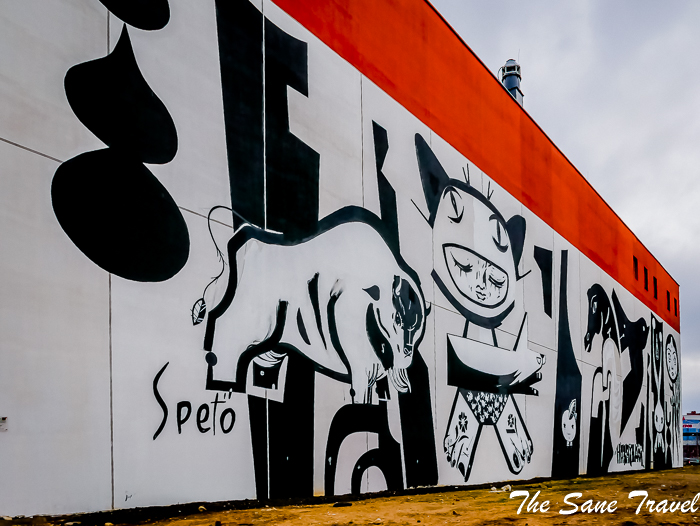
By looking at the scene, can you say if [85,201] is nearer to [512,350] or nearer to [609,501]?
[609,501]

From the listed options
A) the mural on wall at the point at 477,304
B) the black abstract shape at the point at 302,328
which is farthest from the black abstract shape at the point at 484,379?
the black abstract shape at the point at 302,328

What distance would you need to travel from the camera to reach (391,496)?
7492mm

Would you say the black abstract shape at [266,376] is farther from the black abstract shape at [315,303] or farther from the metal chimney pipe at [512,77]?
the metal chimney pipe at [512,77]

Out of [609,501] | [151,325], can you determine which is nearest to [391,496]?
[609,501]

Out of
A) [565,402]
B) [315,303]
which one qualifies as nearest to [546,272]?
[565,402]

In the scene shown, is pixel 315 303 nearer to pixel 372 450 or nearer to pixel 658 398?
pixel 372 450

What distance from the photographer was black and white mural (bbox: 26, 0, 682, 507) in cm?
491

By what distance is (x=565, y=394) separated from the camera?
550 inches

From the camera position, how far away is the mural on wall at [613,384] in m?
16.0

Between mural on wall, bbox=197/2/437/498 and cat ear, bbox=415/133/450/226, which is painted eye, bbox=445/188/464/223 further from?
mural on wall, bbox=197/2/437/498

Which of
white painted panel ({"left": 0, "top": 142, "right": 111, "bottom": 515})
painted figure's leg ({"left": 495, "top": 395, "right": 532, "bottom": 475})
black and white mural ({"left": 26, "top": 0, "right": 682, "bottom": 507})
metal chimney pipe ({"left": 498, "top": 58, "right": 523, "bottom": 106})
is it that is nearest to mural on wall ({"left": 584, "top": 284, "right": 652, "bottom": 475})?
painted figure's leg ({"left": 495, "top": 395, "right": 532, "bottom": 475})

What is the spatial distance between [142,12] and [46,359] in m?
2.92

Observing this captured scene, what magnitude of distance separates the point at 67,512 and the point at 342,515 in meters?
1.98

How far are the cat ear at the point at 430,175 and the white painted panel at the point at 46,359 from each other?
5.69 meters
